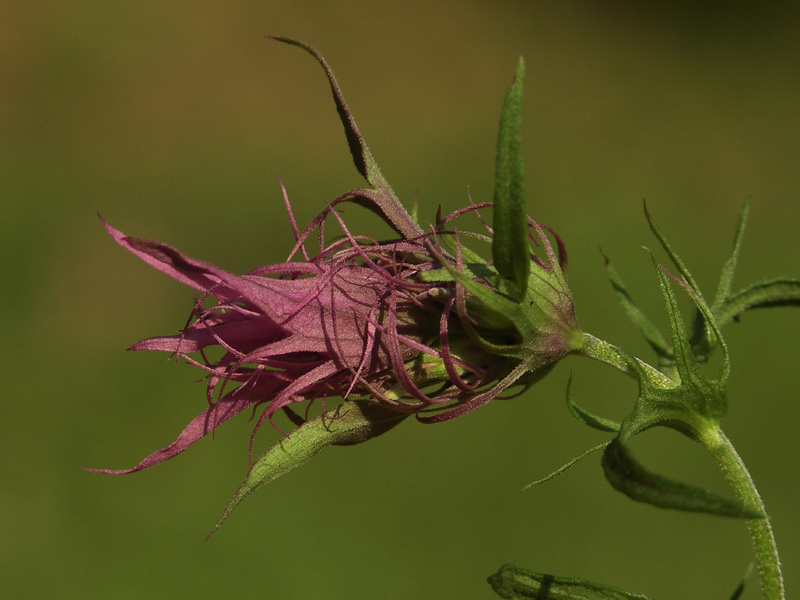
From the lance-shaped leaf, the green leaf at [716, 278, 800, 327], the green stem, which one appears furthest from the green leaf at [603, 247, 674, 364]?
the lance-shaped leaf

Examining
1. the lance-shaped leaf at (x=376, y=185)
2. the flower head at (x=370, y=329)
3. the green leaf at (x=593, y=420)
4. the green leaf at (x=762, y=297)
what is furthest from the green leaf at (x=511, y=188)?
the green leaf at (x=762, y=297)

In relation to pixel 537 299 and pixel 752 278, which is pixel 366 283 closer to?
pixel 537 299

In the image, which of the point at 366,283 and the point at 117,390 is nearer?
the point at 366,283

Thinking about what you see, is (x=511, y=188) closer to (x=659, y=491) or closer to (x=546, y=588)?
(x=659, y=491)

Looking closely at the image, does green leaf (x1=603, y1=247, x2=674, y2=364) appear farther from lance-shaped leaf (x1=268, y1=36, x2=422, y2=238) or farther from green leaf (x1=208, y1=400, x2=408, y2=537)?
green leaf (x1=208, y1=400, x2=408, y2=537)

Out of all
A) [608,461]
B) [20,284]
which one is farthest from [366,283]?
[20,284]

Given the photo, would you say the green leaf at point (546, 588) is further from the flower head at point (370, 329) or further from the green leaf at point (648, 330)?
the green leaf at point (648, 330)
